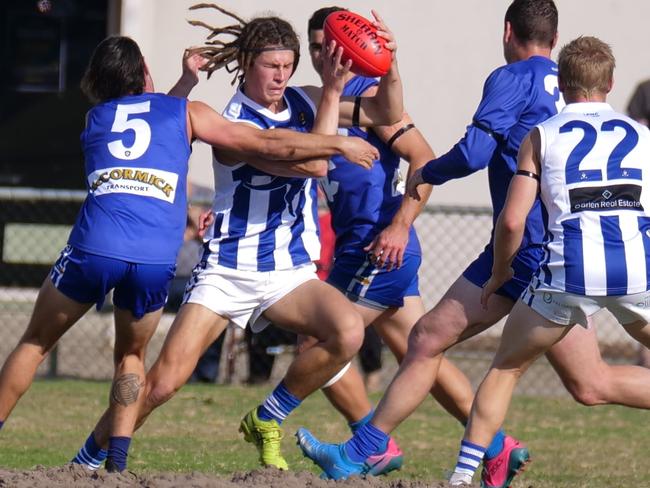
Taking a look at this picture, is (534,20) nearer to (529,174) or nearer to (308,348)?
(529,174)

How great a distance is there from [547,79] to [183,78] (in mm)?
1827

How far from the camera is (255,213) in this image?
6148 mm

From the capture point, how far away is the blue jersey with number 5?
5680mm

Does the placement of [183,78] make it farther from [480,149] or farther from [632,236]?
[632,236]

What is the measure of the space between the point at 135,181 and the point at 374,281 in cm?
152

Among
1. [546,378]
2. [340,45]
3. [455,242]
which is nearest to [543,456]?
[340,45]

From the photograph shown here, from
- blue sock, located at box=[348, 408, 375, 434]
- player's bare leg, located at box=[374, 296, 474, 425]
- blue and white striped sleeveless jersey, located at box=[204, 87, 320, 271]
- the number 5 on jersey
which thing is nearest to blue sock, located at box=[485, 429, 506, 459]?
player's bare leg, located at box=[374, 296, 474, 425]

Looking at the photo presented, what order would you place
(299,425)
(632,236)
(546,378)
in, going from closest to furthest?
(632,236), (299,425), (546,378)

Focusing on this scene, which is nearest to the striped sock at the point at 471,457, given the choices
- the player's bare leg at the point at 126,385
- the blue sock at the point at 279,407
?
the blue sock at the point at 279,407

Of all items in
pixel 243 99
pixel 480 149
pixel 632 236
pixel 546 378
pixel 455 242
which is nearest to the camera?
pixel 632 236

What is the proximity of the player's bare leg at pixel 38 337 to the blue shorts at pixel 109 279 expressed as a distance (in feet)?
0.19

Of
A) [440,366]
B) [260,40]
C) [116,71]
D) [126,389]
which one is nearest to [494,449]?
[440,366]

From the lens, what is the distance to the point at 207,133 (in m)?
5.86

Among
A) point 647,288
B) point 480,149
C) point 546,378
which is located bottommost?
point 546,378
